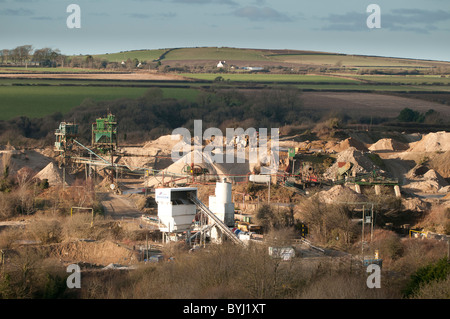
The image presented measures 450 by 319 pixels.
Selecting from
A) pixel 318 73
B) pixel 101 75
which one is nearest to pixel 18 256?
pixel 101 75

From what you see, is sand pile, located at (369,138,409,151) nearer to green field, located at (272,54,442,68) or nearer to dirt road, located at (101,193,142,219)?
dirt road, located at (101,193,142,219)

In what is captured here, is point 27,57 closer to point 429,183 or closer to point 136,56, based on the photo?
point 136,56

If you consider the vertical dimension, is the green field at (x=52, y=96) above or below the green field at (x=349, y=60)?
below

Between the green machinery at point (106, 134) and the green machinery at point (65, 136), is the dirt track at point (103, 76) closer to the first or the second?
the green machinery at point (106, 134)

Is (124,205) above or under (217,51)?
under

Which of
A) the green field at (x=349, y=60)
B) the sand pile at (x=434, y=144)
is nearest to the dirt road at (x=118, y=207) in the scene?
the sand pile at (x=434, y=144)

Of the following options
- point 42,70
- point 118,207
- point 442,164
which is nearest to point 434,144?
point 442,164
